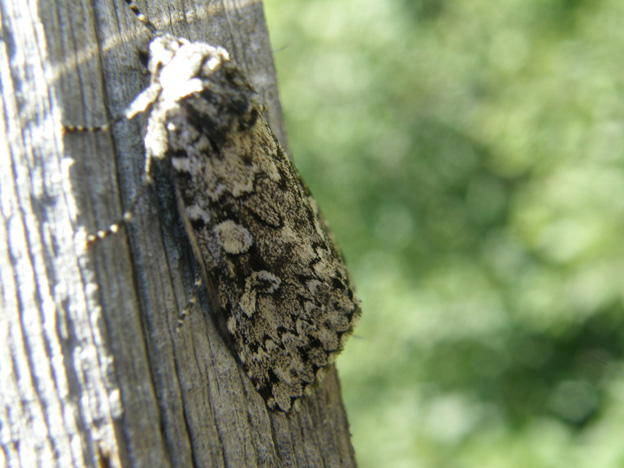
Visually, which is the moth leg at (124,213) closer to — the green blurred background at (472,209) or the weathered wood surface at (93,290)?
the weathered wood surface at (93,290)

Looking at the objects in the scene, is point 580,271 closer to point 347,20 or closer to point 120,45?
point 347,20

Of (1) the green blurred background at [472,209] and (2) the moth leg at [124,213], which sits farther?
(1) the green blurred background at [472,209]

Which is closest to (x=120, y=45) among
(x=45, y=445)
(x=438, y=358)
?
(x=45, y=445)

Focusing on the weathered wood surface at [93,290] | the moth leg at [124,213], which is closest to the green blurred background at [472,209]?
the weathered wood surface at [93,290]

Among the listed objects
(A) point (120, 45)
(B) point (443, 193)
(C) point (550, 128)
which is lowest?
(A) point (120, 45)

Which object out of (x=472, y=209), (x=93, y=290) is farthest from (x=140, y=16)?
(x=472, y=209)

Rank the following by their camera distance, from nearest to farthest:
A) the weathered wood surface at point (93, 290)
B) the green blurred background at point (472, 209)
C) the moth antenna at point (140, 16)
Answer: the weathered wood surface at point (93, 290)
the moth antenna at point (140, 16)
the green blurred background at point (472, 209)
